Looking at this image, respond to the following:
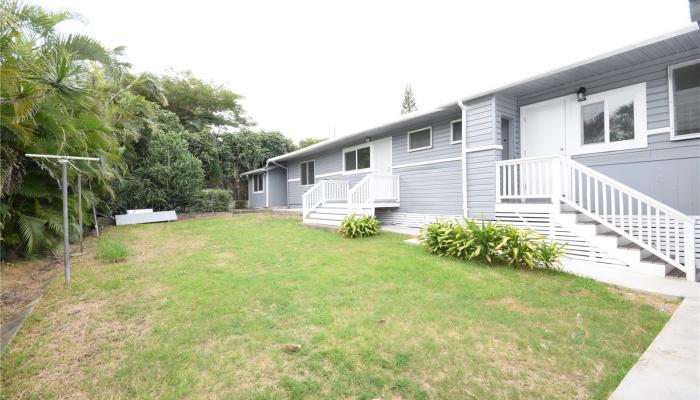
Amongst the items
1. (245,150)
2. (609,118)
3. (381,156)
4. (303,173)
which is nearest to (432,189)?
(381,156)

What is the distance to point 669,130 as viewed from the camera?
203 inches

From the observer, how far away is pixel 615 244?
4.93m

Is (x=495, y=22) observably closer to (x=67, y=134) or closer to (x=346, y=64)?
(x=67, y=134)

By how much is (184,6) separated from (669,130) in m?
12.2

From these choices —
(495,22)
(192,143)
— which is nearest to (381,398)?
(495,22)

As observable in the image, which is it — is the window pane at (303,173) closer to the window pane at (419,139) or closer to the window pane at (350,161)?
the window pane at (350,161)

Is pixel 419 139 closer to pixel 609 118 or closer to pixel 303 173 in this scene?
pixel 609 118

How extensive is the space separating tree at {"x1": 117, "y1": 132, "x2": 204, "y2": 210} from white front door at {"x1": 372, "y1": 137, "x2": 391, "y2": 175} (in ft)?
25.9

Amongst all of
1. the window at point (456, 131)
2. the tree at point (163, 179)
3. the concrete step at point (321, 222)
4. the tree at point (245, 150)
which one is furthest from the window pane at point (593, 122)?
the tree at point (245, 150)

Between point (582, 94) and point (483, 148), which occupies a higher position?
point (582, 94)

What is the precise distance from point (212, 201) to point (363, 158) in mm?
7709

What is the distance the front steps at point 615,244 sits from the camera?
459 centimetres

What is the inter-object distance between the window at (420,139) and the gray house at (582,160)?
0.03 metres

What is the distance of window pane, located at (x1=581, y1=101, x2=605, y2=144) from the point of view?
599cm
